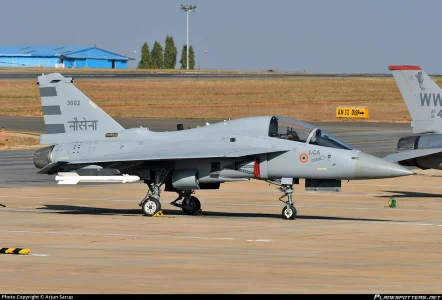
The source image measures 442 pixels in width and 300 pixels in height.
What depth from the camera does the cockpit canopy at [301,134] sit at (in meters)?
26.3

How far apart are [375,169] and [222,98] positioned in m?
75.3

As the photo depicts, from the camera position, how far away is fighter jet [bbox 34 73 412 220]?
26.1 m

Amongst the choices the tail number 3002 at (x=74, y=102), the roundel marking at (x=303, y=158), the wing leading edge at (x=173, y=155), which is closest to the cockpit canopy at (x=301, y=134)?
the roundel marking at (x=303, y=158)

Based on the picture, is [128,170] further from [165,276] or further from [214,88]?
[214,88]

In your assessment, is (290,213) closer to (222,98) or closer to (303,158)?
(303,158)

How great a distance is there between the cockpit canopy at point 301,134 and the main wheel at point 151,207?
11.9ft

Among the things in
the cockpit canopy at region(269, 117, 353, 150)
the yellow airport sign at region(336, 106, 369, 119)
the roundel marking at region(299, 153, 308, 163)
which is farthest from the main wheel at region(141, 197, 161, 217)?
the yellow airport sign at region(336, 106, 369, 119)

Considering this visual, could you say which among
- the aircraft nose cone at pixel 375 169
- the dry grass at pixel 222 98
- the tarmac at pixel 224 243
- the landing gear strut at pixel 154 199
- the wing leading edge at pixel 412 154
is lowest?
the tarmac at pixel 224 243

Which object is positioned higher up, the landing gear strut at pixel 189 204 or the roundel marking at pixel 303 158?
the roundel marking at pixel 303 158

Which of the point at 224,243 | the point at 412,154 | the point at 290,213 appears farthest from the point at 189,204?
the point at 412,154

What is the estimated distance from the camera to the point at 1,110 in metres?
87.0

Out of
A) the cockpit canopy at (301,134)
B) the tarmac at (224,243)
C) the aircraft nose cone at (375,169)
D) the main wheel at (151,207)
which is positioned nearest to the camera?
the tarmac at (224,243)

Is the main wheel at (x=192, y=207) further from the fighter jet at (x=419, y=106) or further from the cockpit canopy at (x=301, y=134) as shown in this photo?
the fighter jet at (x=419, y=106)

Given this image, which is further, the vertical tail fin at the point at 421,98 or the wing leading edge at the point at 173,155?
the vertical tail fin at the point at 421,98
